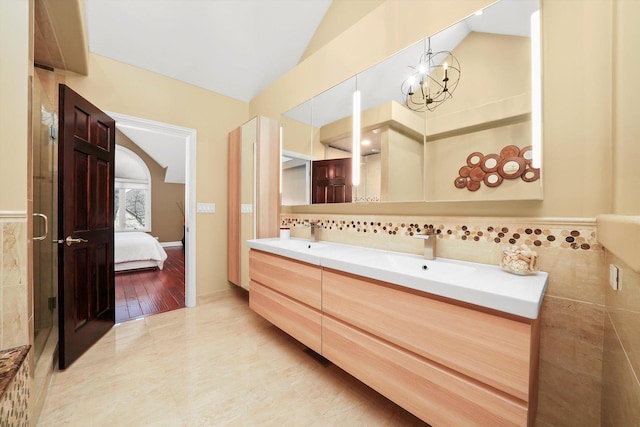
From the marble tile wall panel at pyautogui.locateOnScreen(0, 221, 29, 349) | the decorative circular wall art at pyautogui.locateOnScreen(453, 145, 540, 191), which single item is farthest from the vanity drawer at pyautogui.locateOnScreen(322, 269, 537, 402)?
the marble tile wall panel at pyautogui.locateOnScreen(0, 221, 29, 349)

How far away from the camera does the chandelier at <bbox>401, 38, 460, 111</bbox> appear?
1.49 m

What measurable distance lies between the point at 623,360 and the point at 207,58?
3.88 m

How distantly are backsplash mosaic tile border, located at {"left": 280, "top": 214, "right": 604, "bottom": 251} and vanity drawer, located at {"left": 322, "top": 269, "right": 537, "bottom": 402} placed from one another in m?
0.56

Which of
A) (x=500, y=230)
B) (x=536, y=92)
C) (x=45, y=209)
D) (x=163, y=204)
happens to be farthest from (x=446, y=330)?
(x=163, y=204)

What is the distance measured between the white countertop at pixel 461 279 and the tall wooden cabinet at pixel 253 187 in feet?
3.98

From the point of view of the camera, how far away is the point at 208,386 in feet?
5.08

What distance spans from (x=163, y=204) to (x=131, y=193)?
817mm

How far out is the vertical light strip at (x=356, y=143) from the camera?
200 cm

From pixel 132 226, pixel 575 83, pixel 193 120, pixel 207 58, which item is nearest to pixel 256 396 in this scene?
pixel 575 83

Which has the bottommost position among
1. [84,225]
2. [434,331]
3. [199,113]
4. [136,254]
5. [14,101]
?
[136,254]

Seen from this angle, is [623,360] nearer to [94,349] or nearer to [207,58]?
[94,349]

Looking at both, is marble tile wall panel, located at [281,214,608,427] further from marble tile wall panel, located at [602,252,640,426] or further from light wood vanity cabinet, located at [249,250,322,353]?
light wood vanity cabinet, located at [249,250,322,353]

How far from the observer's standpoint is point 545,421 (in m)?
1.14

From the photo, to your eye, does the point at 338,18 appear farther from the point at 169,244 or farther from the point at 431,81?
the point at 169,244
